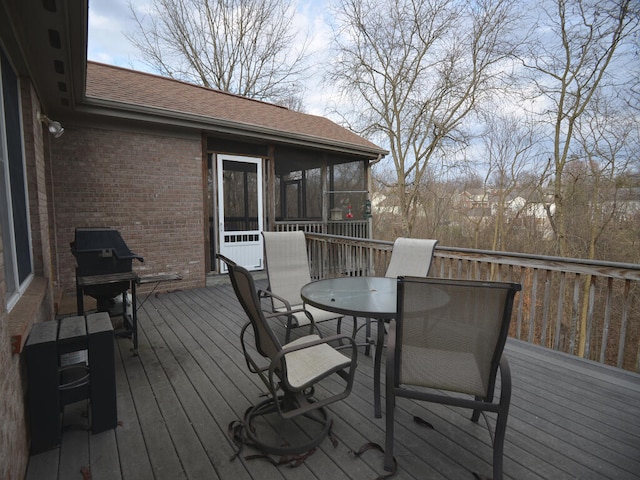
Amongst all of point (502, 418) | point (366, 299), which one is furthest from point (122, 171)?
point (502, 418)

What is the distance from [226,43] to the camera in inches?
535

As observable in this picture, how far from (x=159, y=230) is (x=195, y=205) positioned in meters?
0.74

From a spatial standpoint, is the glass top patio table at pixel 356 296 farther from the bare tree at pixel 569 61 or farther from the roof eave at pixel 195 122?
the bare tree at pixel 569 61

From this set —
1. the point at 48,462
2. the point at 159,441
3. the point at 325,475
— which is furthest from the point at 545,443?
the point at 48,462

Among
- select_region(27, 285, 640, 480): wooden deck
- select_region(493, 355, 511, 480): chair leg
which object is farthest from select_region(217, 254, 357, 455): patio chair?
select_region(493, 355, 511, 480): chair leg

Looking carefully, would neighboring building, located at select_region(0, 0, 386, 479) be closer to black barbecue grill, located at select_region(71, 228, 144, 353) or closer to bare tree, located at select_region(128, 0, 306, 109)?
black barbecue grill, located at select_region(71, 228, 144, 353)

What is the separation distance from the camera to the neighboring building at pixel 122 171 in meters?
2.34

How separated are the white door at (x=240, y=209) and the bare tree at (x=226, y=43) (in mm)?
9406

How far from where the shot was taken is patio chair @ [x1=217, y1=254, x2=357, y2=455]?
172 centimetres

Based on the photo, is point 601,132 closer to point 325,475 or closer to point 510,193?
point 510,193

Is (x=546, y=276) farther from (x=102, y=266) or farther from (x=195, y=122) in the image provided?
(x=195, y=122)

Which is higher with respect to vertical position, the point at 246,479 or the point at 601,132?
the point at 601,132

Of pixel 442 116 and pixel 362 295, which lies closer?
pixel 362 295

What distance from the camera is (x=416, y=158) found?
13414mm
